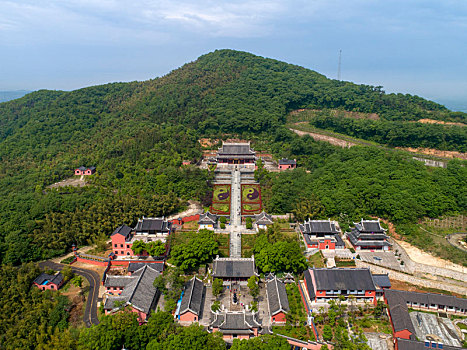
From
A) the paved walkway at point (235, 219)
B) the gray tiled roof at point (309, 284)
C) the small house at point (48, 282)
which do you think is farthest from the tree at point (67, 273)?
the gray tiled roof at point (309, 284)

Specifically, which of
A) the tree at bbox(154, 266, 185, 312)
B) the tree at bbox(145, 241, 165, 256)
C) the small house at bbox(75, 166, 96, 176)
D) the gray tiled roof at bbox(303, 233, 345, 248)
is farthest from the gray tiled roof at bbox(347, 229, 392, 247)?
the small house at bbox(75, 166, 96, 176)

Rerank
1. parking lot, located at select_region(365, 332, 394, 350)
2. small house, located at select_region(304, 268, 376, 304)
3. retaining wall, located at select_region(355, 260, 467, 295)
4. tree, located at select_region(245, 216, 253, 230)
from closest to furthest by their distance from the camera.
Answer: parking lot, located at select_region(365, 332, 394, 350), small house, located at select_region(304, 268, 376, 304), retaining wall, located at select_region(355, 260, 467, 295), tree, located at select_region(245, 216, 253, 230)

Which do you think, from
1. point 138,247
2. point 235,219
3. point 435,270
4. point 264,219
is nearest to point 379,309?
point 435,270

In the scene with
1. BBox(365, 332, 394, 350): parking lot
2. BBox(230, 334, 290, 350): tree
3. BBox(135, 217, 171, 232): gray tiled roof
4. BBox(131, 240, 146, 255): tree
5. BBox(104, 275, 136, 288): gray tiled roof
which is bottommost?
BBox(365, 332, 394, 350): parking lot

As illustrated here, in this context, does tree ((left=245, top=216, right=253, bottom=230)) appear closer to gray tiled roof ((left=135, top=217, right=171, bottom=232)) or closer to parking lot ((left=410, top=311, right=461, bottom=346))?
gray tiled roof ((left=135, top=217, right=171, bottom=232))

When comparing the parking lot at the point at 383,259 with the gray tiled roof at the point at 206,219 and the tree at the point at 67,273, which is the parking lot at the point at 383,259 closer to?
the gray tiled roof at the point at 206,219

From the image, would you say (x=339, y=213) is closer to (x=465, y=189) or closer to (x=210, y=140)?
(x=465, y=189)

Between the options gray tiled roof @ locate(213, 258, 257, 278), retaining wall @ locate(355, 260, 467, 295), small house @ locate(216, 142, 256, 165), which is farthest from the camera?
small house @ locate(216, 142, 256, 165)
